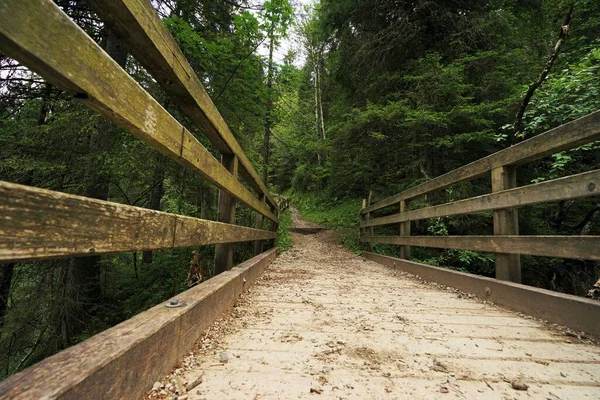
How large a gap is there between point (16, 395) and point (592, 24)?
10.6m

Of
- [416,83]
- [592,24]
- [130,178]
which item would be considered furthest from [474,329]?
[592,24]

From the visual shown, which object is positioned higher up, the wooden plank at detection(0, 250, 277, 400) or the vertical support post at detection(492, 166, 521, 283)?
the vertical support post at detection(492, 166, 521, 283)

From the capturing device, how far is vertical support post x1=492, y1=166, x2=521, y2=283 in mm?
2465

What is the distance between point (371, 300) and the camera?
105 inches

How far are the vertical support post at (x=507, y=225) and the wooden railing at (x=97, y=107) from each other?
8.39 feet

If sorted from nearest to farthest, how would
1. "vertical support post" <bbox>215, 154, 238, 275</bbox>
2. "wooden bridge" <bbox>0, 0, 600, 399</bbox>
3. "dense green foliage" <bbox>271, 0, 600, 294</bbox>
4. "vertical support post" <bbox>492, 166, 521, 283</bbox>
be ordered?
"wooden bridge" <bbox>0, 0, 600, 399</bbox> → "vertical support post" <bbox>492, 166, 521, 283</bbox> → "vertical support post" <bbox>215, 154, 238, 275</bbox> → "dense green foliage" <bbox>271, 0, 600, 294</bbox>

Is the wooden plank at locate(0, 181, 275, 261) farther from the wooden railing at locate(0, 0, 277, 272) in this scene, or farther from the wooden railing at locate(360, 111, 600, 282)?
the wooden railing at locate(360, 111, 600, 282)

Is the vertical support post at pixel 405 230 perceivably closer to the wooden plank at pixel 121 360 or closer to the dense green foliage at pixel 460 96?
the dense green foliage at pixel 460 96

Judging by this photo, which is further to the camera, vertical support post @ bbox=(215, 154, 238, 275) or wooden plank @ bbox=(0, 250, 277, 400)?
vertical support post @ bbox=(215, 154, 238, 275)

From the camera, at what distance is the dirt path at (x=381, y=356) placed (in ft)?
3.86

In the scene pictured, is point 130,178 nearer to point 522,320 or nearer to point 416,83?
point 522,320

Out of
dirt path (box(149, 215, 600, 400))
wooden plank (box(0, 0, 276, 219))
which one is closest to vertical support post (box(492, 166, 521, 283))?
dirt path (box(149, 215, 600, 400))

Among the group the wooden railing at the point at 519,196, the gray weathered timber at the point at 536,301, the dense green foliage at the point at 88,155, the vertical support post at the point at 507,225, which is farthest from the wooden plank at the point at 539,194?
the dense green foliage at the point at 88,155

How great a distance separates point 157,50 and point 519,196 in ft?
8.81
